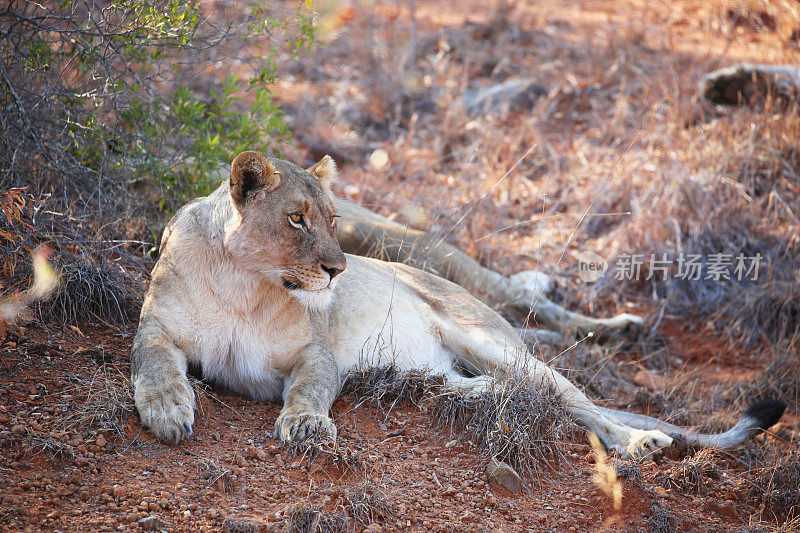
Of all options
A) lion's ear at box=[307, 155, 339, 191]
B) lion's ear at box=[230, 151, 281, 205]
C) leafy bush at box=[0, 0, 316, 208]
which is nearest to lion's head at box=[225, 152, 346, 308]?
lion's ear at box=[230, 151, 281, 205]

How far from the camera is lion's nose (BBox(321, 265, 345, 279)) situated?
10.9 ft

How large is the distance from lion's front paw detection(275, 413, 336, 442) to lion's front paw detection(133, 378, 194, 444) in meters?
0.37

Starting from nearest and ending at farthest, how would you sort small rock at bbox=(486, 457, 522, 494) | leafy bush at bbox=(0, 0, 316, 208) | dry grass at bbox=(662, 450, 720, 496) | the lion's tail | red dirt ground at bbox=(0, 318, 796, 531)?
red dirt ground at bbox=(0, 318, 796, 531)
small rock at bbox=(486, 457, 522, 494)
dry grass at bbox=(662, 450, 720, 496)
the lion's tail
leafy bush at bbox=(0, 0, 316, 208)

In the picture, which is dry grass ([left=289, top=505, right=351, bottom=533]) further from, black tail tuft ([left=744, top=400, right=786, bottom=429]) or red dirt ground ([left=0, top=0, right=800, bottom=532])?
black tail tuft ([left=744, top=400, right=786, bottom=429])

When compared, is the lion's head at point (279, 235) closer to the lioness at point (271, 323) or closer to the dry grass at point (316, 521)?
the lioness at point (271, 323)

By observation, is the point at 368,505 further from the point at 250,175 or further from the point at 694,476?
the point at 694,476

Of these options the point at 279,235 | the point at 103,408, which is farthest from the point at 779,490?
the point at 103,408

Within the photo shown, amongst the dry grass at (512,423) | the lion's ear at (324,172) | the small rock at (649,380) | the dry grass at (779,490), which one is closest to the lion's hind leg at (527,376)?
the dry grass at (512,423)

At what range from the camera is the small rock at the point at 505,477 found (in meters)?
3.26

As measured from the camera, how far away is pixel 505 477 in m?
3.27

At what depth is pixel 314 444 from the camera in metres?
3.07

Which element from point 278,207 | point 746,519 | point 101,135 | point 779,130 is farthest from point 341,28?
point 746,519

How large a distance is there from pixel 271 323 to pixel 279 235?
492mm

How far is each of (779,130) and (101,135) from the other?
6.11m
